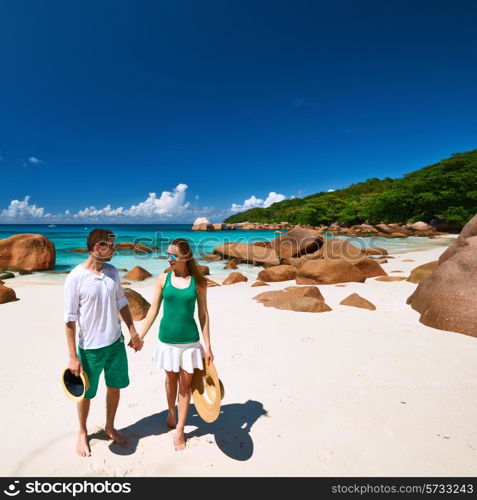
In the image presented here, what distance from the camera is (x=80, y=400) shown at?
214 centimetres

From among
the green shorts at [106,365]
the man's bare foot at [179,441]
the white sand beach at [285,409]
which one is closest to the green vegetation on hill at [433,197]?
the white sand beach at [285,409]

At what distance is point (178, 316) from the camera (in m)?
2.33

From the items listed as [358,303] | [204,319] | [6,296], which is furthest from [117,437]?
[6,296]

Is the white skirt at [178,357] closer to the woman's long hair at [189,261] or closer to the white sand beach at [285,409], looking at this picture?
the woman's long hair at [189,261]

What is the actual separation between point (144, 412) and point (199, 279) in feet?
4.94

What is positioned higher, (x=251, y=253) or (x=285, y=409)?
(x=251, y=253)

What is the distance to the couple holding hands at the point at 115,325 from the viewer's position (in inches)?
84.8

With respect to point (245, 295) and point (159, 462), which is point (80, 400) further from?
point (245, 295)

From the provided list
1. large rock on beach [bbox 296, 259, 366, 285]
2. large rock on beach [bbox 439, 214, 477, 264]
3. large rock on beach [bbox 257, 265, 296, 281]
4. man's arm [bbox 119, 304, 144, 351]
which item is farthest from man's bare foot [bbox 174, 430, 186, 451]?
large rock on beach [bbox 257, 265, 296, 281]

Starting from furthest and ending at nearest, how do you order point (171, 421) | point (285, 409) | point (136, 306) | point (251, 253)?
point (251, 253)
point (136, 306)
point (285, 409)
point (171, 421)

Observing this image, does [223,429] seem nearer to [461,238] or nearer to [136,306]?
[136,306]

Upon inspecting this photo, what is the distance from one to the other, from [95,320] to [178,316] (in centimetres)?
60

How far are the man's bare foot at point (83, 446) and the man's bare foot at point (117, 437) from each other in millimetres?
165

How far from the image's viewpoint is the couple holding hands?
2.15 m
